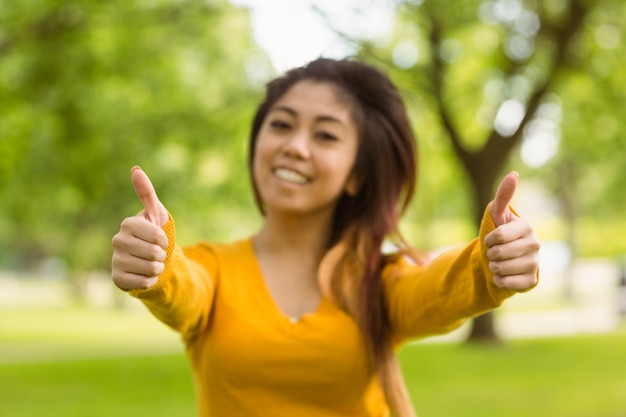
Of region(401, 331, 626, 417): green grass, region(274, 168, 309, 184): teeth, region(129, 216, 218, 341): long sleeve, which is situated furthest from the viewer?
region(401, 331, 626, 417): green grass

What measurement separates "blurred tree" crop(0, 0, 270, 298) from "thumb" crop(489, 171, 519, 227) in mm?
9773

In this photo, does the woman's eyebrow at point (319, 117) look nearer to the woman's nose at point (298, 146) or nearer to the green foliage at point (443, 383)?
the woman's nose at point (298, 146)

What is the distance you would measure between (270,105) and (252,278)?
53cm

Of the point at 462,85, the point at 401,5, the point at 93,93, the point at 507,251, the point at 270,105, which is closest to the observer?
the point at 507,251

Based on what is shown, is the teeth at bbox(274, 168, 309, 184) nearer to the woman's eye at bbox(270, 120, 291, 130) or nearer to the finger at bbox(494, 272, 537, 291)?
the woman's eye at bbox(270, 120, 291, 130)

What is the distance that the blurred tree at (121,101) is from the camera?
1180 cm

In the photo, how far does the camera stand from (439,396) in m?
9.48

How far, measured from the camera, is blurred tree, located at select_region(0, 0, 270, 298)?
11797 millimetres

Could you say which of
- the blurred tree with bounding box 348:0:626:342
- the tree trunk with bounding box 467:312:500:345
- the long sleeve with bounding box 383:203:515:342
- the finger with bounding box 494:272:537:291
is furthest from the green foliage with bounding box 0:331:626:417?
the finger with bounding box 494:272:537:291

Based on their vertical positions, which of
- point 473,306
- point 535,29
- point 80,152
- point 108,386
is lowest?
point 473,306

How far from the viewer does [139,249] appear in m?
1.76

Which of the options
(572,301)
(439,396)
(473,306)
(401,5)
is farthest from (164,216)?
(572,301)

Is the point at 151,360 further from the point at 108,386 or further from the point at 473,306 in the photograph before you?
the point at 473,306

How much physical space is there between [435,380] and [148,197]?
30.3 feet
